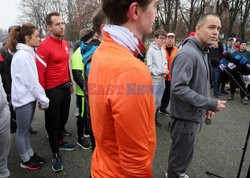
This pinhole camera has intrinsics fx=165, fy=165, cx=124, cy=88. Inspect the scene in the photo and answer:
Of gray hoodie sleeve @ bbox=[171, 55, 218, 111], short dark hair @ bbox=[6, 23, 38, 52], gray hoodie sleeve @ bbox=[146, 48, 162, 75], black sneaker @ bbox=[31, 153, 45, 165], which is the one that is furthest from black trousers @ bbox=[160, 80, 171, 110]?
short dark hair @ bbox=[6, 23, 38, 52]

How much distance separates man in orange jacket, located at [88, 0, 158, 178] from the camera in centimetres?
71

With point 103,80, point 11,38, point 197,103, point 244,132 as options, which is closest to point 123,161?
point 103,80

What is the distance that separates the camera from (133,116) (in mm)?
719

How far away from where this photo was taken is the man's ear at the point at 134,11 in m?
0.79

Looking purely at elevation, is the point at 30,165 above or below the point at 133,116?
below

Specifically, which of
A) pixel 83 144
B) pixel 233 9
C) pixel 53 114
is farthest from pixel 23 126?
pixel 233 9

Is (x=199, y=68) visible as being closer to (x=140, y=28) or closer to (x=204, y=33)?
(x=204, y=33)

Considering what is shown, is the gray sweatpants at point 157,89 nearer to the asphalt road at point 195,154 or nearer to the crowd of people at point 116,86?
the crowd of people at point 116,86

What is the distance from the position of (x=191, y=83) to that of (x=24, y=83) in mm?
2062

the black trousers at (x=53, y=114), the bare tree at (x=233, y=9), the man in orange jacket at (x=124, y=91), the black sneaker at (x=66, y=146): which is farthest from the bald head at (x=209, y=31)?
the bare tree at (x=233, y=9)

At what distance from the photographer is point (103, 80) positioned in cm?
77

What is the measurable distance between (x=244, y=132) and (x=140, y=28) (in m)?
4.19

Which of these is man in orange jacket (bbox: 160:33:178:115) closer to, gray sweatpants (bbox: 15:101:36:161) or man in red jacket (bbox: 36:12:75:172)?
man in red jacket (bbox: 36:12:75:172)

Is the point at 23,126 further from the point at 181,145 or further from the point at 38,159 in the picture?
the point at 181,145
